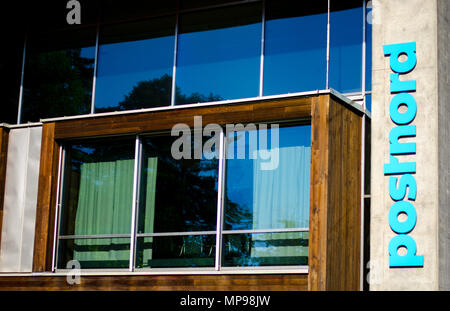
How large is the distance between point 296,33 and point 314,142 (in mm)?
2863

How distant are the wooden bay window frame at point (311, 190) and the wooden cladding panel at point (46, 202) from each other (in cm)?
2

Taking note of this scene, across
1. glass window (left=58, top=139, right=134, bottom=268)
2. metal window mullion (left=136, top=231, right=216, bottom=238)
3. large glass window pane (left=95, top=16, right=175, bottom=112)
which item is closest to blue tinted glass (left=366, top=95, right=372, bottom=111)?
metal window mullion (left=136, top=231, right=216, bottom=238)

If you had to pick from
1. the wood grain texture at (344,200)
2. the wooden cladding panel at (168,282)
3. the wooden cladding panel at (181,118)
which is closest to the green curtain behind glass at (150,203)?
the wooden cladding panel at (168,282)

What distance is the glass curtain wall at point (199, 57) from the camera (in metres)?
14.1

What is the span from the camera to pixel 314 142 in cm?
1231

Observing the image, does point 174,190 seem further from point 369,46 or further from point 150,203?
point 369,46

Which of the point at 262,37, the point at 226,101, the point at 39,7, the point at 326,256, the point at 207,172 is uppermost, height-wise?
the point at 39,7

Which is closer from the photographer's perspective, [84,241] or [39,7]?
[84,241]

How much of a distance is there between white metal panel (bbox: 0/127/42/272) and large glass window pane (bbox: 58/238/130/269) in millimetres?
604

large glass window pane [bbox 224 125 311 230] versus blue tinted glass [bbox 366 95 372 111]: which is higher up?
blue tinted glass [bbox 366 95 372 111]

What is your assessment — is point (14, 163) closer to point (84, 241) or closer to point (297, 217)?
point (84, 241)

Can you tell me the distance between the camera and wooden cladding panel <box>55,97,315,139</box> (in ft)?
41.7

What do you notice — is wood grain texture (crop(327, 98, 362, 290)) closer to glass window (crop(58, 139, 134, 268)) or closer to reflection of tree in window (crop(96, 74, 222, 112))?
reflection of tree in window (crop(96, 74, 222, 112))
